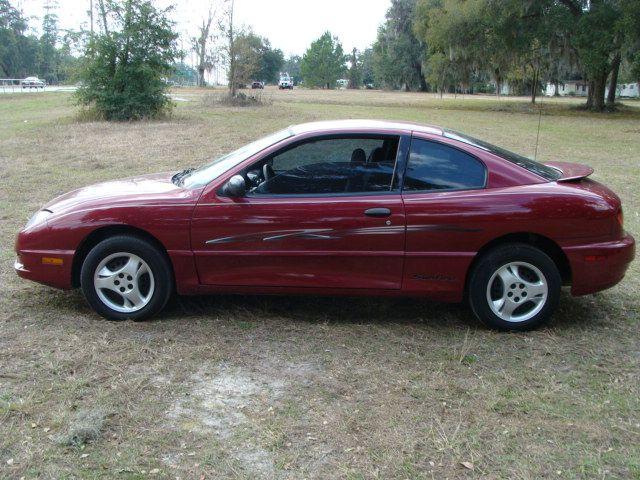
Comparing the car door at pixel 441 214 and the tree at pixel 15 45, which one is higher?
the tree at pixel 15 45

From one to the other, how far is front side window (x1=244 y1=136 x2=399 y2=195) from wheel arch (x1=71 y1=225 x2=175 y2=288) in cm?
81

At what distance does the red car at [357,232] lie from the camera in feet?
14.5

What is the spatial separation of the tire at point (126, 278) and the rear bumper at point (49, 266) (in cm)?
15

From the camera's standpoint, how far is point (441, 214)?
4414mm

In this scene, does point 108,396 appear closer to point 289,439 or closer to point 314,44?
point 289,439

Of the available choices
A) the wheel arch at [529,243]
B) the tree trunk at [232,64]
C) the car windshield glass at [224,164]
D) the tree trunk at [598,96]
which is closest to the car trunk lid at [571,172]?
the wheel arch at [529,243]

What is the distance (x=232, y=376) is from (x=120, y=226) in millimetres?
1531

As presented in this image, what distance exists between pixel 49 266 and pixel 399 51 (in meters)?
74.7

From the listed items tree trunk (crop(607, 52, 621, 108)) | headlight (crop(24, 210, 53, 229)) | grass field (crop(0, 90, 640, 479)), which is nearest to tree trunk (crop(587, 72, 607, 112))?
tree trunk (crop(607, 52, 621, 108))

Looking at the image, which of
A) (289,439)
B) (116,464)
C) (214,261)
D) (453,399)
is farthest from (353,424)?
(214,261)

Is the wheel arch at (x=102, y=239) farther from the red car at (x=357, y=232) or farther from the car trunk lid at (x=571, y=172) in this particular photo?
the car trunk lid at (x=571, y=172)

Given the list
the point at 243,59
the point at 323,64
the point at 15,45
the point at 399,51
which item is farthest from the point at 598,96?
the point at 15,45

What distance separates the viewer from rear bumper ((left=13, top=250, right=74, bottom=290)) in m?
4.68

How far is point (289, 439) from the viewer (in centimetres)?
320
